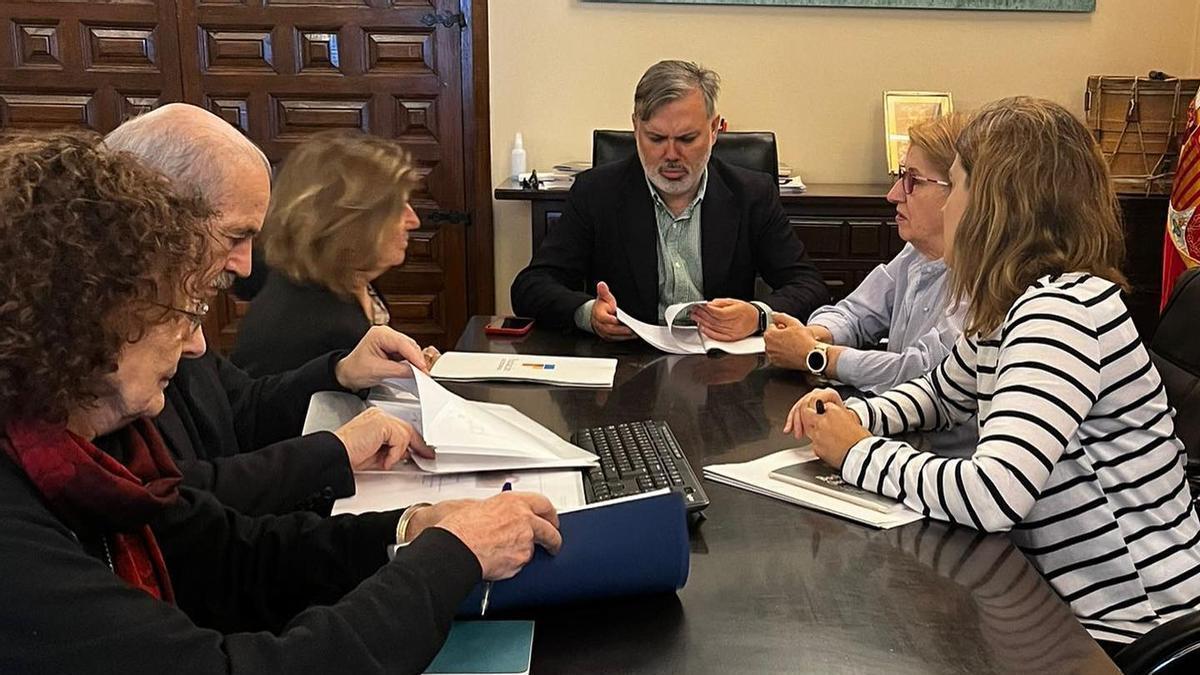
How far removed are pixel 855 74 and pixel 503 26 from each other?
126 cm

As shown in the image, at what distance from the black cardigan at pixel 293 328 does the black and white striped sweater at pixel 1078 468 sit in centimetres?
94

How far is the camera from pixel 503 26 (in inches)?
149

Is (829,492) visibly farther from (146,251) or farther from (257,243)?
(257,243)

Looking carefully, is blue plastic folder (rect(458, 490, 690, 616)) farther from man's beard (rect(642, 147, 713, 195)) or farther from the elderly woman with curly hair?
man's beard (rect(642, 147, 713, 195))

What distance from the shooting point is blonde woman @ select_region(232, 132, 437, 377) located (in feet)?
6.08

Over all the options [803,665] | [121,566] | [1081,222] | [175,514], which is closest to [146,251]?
[121,566]

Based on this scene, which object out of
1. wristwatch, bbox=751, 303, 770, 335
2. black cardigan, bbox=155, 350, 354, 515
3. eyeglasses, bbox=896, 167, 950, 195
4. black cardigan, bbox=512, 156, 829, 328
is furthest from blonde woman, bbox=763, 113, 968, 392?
black cardigan, bbox=155, 350, 354, 515

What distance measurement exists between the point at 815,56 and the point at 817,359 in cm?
214

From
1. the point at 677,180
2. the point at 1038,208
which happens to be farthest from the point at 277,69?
the point at 1038,208

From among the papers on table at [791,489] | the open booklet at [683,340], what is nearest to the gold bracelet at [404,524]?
the papers on table at [791,489]

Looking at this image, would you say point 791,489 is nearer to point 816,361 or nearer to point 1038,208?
point 1038,208

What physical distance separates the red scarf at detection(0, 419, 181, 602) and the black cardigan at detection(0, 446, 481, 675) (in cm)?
2

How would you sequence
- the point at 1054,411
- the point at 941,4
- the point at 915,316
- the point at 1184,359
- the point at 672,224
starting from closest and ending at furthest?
the point at 1054,411 < the point at 1184,359 < the point at 915,316 < the point at 672,224 < the point at 941,4

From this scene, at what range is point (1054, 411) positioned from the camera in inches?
49.2
